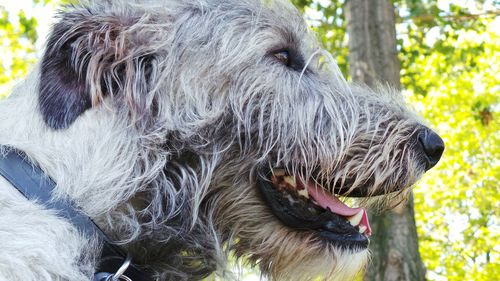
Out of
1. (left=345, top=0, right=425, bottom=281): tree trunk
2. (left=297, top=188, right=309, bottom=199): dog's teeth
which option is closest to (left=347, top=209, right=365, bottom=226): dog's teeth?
(left=297, top=188, right=309, bottom=199): dog's teeth

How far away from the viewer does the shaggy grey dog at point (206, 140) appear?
3338 millimetres

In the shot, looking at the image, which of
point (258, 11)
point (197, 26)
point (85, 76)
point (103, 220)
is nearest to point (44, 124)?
point (85, 76)

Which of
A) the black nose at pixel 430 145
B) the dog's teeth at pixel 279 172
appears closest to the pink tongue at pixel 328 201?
the dog's teeth at pixel 279 172

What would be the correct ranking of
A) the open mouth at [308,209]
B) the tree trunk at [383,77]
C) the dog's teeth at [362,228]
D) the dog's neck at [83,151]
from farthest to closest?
the tree trunk at [383,77] < the dog's teeth at [362,228] < the open mouth at [308,209] < the dog's neck at [83,151]

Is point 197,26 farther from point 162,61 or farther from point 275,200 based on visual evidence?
point 275,200

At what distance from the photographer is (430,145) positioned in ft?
11.9

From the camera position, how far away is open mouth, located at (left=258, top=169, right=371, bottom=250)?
359 cm

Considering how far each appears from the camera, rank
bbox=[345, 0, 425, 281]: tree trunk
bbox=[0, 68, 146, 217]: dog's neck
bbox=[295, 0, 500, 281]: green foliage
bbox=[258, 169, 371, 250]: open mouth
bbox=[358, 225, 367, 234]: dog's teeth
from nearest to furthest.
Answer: bbox=[0, 68, 146, 217]: dog's neck
bbox=[258, 169, 371, 250]: open mouth
bbox=[358, 225, 367, 234]: dog's teeth
bbox=[345, 0, 425, 281]: tree trunk
bbox=[295, 0, 500, 281]: green foliage

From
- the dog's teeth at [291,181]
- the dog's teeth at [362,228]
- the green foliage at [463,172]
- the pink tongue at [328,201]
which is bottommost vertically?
the green foliage at [463,172]

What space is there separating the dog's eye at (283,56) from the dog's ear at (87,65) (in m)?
0.67

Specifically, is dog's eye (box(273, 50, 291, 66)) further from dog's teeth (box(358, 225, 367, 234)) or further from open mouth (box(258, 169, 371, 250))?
dog's teeth (box(358, 225, 367, 234))

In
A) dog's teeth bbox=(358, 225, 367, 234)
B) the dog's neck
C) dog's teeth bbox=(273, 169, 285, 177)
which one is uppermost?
the dog's neck

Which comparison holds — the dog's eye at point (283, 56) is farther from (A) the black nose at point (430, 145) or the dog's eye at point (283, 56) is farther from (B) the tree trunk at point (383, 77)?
(B) the tree trunk at point (383, 77)

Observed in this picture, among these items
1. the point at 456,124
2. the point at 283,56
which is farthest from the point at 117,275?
the point at 456,124
